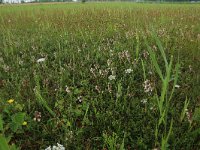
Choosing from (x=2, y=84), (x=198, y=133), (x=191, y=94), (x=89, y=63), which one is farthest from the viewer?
(x=89, y=63)

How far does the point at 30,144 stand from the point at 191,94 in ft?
7.42

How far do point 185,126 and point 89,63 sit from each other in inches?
89.7

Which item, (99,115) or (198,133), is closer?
(198,133)

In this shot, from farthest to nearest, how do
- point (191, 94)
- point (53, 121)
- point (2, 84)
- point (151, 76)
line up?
1. point (2, 84)
2. point (151, 76)
3. point (191, 94)
4. point (53, 121)

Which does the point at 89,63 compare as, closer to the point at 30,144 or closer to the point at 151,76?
the point at 151,76

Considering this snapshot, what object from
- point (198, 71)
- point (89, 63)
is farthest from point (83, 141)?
point (198, 71)

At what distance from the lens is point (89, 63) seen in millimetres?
4344

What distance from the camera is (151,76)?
3572 mm

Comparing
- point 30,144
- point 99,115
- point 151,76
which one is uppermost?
point 151,76

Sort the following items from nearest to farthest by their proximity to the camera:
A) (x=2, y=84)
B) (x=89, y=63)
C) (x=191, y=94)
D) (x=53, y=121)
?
1. (x=53, y=121)
2. (x=191, y=94)
3. (x=2, y=84)
4. (x=89, y=63)

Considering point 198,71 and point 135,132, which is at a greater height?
point 198,71

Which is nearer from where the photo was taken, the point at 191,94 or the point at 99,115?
the point at 99,115

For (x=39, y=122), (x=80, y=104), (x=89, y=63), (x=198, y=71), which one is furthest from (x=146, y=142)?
(x=89, y=63)

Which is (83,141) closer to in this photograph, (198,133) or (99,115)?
(99,115)
